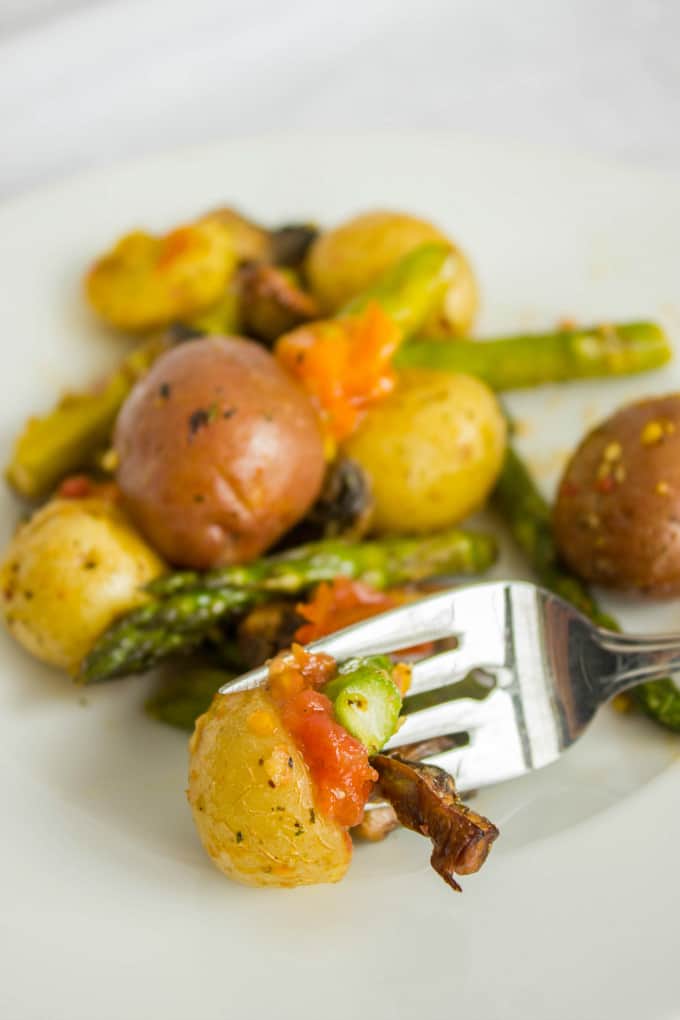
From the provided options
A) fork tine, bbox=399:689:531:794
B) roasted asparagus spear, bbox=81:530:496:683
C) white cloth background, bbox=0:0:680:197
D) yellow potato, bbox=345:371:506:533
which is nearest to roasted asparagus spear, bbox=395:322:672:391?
yellow potato, bbox=345:371:506:533

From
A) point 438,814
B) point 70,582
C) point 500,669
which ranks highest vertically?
point 70,582

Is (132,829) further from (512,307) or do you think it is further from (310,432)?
(512,307)

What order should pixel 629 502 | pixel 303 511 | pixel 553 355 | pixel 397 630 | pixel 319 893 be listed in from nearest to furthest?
1. pixel 319 893
2. pixel 397 630
3. pixel 629 502
4. pixel 303 511
5. pixel 553 355

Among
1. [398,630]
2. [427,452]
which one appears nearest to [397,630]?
[398,630]

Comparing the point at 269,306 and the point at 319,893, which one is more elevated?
the point at 269,306

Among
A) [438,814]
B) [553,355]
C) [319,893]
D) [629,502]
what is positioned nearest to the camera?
[438,814]

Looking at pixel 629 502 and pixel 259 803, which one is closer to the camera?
pixel 259 803

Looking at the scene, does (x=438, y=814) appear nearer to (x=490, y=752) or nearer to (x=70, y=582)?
(x=490, y=752)

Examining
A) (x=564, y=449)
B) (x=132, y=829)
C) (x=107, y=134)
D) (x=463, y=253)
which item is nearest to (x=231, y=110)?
(x=107, y=134)
